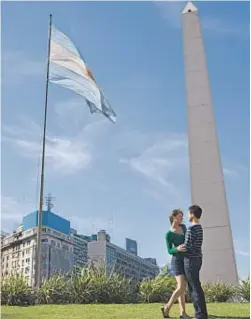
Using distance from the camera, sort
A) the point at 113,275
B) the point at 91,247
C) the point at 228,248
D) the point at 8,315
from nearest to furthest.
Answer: the point at 8,315, the point at 113,275, the point at 228,248, the point at 91,247

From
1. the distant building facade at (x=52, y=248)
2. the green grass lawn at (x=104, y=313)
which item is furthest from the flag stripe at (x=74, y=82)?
the distant building facade at (x=52, y=248)

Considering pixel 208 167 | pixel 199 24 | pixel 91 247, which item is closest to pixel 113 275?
pixel 208 167

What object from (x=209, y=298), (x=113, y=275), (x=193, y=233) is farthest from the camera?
(x=209, y=298)

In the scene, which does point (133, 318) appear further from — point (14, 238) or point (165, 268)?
point (14, 238)

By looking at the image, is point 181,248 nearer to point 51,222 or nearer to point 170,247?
point 170,247

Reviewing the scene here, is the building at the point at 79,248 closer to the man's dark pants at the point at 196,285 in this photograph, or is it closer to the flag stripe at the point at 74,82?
the flag stripe at the point at 74,82

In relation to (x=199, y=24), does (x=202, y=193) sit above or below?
below

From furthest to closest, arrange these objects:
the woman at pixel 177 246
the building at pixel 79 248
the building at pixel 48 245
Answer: the building at pixel 79 248
the building at pixel 48 245
the woman at pixel 177 246

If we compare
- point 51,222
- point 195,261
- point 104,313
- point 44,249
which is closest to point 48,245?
point 44,249
